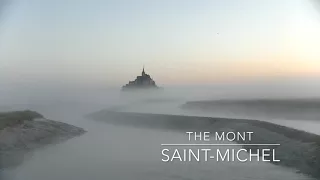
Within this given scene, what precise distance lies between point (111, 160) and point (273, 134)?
40.7 inches

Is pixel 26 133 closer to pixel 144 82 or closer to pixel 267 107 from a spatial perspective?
pixel 144 82

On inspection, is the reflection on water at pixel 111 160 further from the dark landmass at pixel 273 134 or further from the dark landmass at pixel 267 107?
the dark landmass at pixel 267 107

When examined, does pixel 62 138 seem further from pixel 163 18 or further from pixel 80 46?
pixel 163 18

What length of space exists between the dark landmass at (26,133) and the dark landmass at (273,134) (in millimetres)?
558

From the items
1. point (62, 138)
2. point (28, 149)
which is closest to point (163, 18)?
point (62, 138)

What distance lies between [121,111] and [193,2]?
0.86 metres

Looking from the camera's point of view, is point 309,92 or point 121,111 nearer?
point 309,92

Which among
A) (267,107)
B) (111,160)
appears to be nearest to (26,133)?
(111,160)

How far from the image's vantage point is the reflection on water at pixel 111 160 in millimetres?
2355

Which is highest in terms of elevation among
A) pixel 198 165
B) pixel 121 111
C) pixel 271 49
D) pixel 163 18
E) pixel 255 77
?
pixel 163 18

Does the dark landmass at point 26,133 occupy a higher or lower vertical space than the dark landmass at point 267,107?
lower

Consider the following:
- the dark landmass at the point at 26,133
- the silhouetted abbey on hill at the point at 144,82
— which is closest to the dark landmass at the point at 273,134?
the silhouetted abbey on hill at the point at 144,82

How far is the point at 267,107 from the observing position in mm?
2426

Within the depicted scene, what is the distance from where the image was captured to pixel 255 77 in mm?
2447
